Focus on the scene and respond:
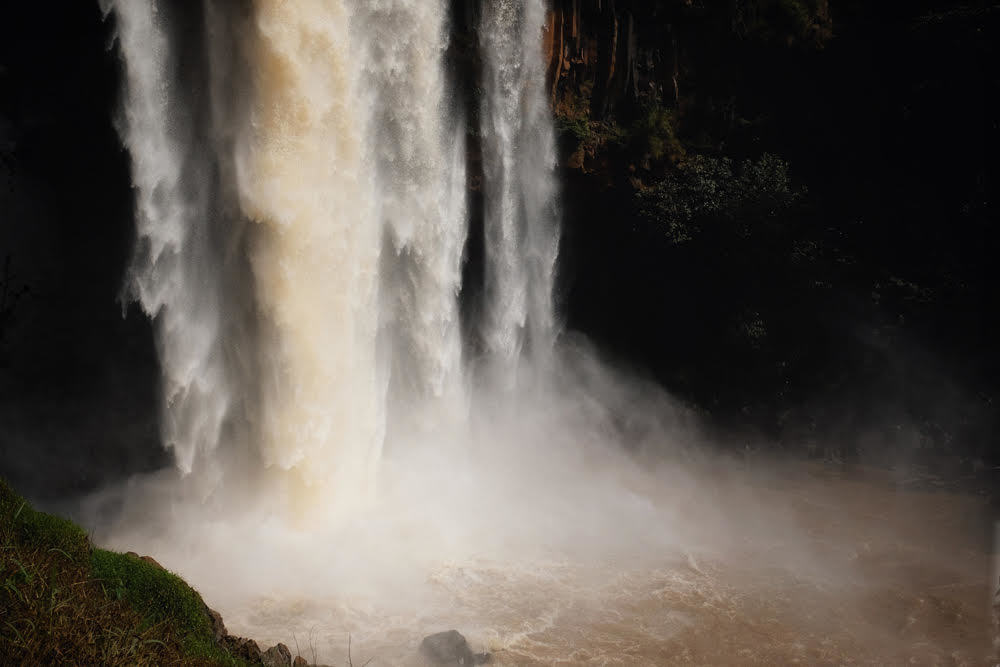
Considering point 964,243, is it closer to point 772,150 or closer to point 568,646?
point 772,150

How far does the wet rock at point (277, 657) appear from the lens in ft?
26.2

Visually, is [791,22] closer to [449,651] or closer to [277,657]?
[449,651]

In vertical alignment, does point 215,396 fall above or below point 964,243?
below

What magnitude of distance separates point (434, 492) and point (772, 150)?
13284 millimetres

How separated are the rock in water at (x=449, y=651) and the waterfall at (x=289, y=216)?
5.48 m

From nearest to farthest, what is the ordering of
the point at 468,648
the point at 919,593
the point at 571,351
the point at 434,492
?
the point at 468,648 < the point at 919,593 < the point at 434,492 < the point at 571,351

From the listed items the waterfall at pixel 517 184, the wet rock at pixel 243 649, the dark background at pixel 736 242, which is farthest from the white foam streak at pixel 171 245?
the wet rock at pixel 243 649

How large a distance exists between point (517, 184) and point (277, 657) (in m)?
14.1

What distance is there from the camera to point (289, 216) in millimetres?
14266

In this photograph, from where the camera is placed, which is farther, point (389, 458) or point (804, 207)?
point (804, 207)

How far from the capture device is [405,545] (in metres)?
13.8

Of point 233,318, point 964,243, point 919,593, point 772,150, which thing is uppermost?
point 772,150

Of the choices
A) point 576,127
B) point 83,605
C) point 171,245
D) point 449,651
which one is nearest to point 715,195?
point 576,127

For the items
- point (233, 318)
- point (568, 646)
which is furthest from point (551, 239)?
point (568, 646)
